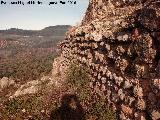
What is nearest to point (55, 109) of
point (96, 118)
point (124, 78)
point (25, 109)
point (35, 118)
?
point (35, 118)

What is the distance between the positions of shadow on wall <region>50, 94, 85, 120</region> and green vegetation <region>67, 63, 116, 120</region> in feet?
0.73

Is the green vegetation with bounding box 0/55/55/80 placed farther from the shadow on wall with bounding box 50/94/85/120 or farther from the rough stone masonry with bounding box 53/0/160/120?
the rough stone masonry with bounding box 53/0/160/120

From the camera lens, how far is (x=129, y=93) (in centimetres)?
666

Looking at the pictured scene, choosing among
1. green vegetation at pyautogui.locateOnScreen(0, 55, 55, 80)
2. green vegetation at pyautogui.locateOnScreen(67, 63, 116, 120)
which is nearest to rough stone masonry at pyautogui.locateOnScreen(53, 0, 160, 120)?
green vegetation at pyautogui.locateOnScreen(67, 63, 116, 120)

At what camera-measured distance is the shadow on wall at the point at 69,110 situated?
8866 mm

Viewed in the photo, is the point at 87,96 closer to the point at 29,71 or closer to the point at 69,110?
the point at 69,110

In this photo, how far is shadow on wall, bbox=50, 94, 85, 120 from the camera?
8.87 metres

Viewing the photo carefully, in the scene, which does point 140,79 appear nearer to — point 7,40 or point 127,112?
point 127,112

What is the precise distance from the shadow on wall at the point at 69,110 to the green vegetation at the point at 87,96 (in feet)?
0.73

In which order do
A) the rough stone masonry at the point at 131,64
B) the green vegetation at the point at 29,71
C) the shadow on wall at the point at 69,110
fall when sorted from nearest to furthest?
the rough stone masonry at the point at 131,64 → the shadow on wall at the point at 69,110 → the green vegetation at the point at 29,71

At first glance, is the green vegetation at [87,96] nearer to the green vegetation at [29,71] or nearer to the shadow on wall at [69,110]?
the shadow on wall at [69,110]

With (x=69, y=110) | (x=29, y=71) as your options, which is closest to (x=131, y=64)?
(x=69, y=110)

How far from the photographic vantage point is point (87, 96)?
9.37 meters

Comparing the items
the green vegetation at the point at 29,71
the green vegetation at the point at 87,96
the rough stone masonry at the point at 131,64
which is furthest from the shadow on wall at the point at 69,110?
the green vegetation at the point at 29,71
